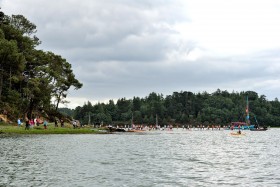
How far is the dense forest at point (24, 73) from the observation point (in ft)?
329

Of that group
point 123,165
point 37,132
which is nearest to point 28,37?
point 37,132

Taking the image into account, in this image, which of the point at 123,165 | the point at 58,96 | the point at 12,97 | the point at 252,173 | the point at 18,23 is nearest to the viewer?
the point at 252,173

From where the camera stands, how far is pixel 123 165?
39.1m

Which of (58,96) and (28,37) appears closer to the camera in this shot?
(28,37)

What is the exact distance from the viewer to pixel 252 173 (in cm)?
3488

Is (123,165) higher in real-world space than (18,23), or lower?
lower

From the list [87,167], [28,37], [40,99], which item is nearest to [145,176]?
[87,167]

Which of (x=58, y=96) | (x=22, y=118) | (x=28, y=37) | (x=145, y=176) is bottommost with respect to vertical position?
(x=145, y=176)

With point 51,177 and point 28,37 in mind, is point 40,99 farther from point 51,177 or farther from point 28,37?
point 51,177

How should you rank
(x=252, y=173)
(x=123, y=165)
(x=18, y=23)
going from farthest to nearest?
(x=18, y=23), (x=123, y=165), (x=252, y=173)

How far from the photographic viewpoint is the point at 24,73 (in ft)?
390

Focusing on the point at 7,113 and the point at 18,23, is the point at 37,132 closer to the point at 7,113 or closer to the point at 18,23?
the point at 7,113

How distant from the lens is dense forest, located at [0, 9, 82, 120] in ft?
329

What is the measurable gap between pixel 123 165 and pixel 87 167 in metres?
3.94
